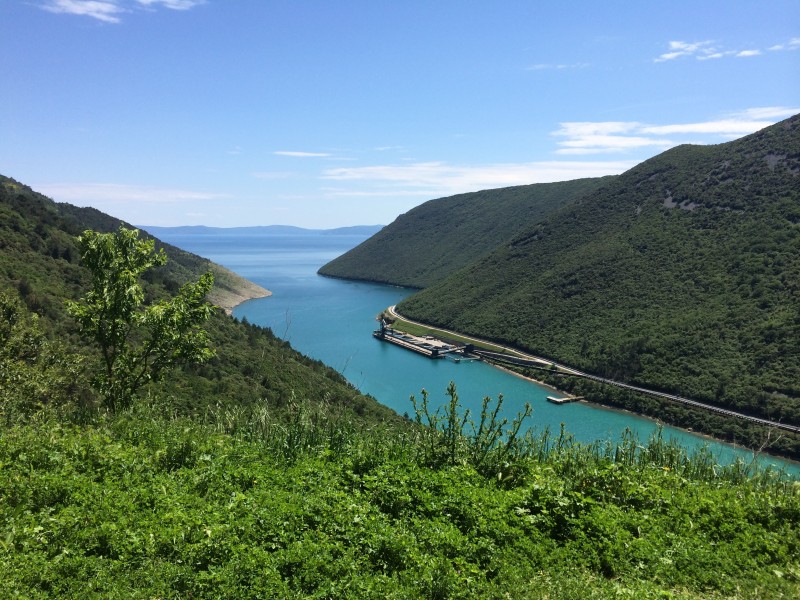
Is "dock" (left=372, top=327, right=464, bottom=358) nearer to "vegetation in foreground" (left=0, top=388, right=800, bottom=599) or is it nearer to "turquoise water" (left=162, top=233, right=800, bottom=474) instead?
"turquoise water" (left=162, top=233, right=800, bottom=474)

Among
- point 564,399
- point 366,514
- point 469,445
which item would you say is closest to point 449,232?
point 564,399

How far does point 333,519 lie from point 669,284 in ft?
228

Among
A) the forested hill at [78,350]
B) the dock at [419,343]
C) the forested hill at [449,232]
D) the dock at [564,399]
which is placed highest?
the forested hill at [449,232]

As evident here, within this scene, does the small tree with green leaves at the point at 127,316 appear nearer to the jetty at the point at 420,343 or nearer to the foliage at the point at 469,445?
the foliage at the point at 469,445

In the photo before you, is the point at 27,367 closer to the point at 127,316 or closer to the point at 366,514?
the point at 127,316

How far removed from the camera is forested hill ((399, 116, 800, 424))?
49031 millimetres

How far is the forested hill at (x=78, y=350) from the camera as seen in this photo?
12.9 meters

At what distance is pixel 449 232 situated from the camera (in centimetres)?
15812

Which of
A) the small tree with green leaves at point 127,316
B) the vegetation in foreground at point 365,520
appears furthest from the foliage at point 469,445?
the small tree with green leaves at point 127,316

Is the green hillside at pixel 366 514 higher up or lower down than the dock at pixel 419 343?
higher up

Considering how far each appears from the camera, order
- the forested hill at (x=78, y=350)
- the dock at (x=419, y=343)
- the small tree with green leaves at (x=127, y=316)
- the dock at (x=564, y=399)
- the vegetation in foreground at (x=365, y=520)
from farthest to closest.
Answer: the dock at (x=419, y=343), the dock at (x=564, y=399), the forested hill at (x=78, y=350), the small tree with green leaves at (x=127, y=316), the vegetation in foreground at (x=365, y=520)

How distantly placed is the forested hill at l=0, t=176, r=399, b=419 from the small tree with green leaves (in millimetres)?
1472

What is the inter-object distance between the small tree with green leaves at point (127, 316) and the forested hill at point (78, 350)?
147 cm

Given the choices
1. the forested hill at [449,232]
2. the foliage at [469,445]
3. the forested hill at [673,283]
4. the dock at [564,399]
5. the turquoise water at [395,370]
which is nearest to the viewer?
the foliage at [469,445]
